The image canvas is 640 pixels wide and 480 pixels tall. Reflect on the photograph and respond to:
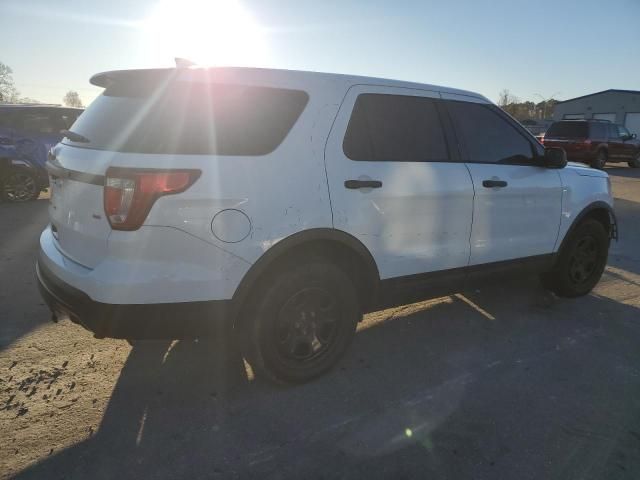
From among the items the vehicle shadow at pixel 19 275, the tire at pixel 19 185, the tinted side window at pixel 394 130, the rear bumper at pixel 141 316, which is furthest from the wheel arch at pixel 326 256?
the tire at pixel 19 185

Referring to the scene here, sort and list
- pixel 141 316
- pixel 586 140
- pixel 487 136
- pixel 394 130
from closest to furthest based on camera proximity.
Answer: pixel 141 316 → pixel 394 130 → pixel 487 136 → pixel 586 140

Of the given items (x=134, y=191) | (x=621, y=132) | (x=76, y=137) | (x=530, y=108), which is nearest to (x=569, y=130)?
(x=621, y=132)

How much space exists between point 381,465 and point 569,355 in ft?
6.47

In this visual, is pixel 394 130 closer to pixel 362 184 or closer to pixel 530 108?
pixel 362 184

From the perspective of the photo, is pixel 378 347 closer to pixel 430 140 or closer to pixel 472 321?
pixel 472 321

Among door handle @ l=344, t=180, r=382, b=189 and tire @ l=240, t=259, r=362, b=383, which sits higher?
door handle @ l=344, t=180, r=382, b=189

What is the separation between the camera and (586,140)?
17.6 m

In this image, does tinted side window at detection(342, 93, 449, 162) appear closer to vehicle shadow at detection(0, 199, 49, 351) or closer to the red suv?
vehicle shadow at detection(0, 199, 49, 351)

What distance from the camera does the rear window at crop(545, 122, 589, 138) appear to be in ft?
58.4

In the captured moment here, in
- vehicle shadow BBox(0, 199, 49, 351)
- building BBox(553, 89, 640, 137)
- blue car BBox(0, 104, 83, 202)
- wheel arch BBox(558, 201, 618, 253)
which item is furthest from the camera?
building BBox(553, 89, 640, 137)

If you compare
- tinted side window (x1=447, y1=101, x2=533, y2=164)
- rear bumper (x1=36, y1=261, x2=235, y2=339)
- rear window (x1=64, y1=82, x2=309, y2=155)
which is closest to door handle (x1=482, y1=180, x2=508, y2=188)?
tinted side window (x1=447, y1=101, x2=533, y2=164)

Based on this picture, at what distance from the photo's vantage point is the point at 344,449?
239 cm

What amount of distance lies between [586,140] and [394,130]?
57.8 ft

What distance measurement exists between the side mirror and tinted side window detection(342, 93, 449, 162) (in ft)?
3.77
